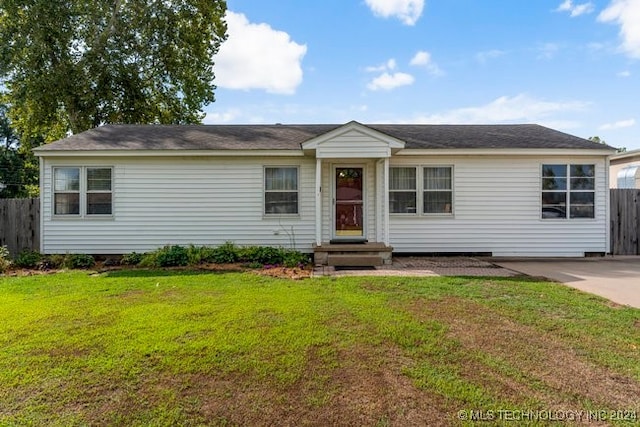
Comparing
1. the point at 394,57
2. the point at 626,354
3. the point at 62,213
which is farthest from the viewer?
the point at 394,57

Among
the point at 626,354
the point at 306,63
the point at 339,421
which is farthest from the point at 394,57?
the point at 339,421

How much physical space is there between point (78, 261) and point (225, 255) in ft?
11.5

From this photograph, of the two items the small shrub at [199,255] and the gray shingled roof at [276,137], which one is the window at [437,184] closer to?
the gray shingled roof at [276,137]

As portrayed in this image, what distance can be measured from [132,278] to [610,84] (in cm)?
1553

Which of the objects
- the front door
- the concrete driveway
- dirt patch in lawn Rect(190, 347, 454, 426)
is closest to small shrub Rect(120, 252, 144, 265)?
the front door

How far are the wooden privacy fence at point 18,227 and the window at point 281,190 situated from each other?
6.45 metres

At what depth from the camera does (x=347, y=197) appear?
378 inches

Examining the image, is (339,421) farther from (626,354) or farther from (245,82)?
(245,82)

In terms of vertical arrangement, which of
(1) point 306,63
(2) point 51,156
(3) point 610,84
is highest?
(1) point 306,63

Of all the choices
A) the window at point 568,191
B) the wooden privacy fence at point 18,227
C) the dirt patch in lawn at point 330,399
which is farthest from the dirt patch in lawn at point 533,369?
the wooden privacy fence at point 18,227

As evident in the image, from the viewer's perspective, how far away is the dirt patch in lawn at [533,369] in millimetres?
2648

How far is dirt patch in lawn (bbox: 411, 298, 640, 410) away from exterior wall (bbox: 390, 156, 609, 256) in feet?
17.5

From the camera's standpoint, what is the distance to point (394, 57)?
46.5 feet

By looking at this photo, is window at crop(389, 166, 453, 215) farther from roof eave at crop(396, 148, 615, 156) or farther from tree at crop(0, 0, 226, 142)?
tree at crop(0, 0, 226, 142)
